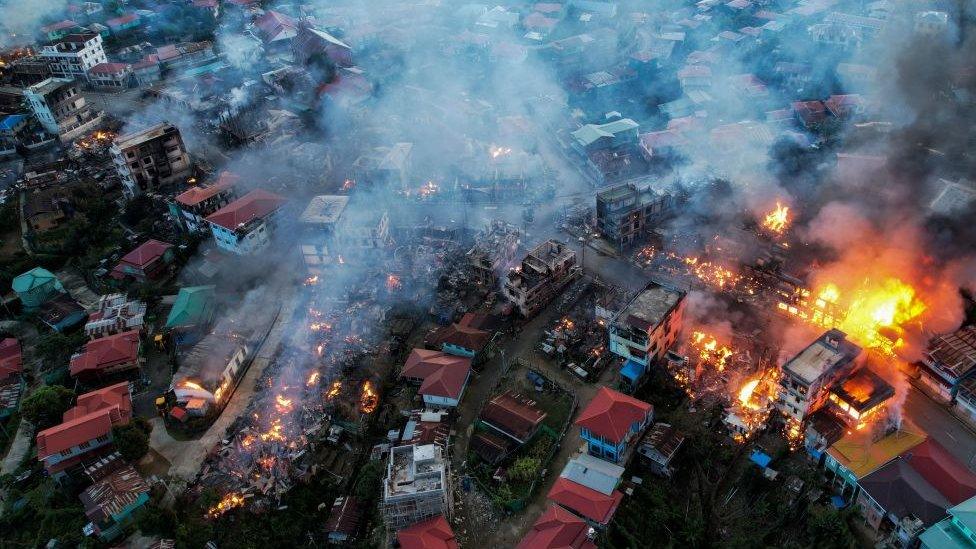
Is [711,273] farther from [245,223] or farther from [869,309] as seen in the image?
[245,223]

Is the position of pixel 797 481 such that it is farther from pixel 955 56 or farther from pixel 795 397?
pixel 955 56

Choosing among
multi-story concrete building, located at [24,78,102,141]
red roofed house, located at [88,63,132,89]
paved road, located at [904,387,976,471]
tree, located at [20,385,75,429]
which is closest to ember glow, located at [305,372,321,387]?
tree, located at [20,385,75,429]

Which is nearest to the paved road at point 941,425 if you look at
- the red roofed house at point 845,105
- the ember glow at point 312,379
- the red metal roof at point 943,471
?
the red metal roof at point 943,471

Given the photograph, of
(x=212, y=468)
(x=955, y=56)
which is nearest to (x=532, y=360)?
(x=212, y=468)

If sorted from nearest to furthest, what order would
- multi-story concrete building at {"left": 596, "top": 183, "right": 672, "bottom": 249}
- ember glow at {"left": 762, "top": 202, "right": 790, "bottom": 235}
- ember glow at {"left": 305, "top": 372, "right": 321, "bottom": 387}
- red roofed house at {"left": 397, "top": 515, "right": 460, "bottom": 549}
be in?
1. red roofed house at {"left": 397, "top": 515, "right": 460, "bottom": 549}
2. ember glow at {"left": 305, "top": 372, "right": 321, "bottom": 387}
3. ember glow at {"left": 762, "top": 202, "right": 790, "bottom": 235}
4. multi-story concrete building at {"left": 596, "top": 183, "right": 672, "bottom": 249}

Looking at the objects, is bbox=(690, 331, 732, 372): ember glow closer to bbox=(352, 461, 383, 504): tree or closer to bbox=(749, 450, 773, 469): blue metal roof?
bbox=(749, 450, 773, 469): blue metal roof

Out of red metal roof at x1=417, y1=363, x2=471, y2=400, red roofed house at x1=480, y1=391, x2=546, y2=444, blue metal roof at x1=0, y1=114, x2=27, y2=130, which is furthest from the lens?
blue metal roof at x1=0, y1=114, x2=27, y2=130
